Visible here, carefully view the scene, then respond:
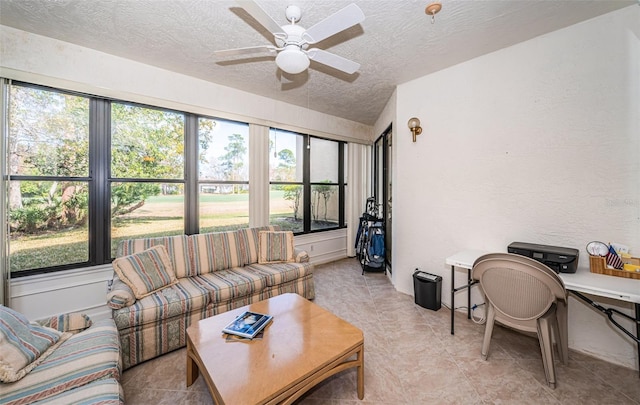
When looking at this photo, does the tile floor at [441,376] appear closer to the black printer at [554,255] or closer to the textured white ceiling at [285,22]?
the black printer at [554,255]

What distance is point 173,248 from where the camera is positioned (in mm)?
2576

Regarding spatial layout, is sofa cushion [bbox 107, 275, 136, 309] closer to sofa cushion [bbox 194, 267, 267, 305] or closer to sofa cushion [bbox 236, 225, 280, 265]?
sofa cushion [bbox 194, 267, 267, 305]

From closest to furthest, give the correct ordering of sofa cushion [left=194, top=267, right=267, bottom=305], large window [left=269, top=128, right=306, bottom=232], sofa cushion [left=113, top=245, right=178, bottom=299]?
sofa cushion [left=113, top=245, right=178, bottom=299] → sofa cushion [left=194, top=267, right=267, bottom=305] → large window [left=269, top=128, right=306, bottom=232]

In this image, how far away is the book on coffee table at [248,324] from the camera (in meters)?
1.57

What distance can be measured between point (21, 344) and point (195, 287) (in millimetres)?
1106

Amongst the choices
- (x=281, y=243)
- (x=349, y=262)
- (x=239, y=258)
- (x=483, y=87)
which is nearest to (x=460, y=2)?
(x=483, y=87)

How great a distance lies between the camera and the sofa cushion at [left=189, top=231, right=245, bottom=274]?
268 centimetres

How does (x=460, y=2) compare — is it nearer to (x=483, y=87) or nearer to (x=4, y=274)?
(x=483, y=87)

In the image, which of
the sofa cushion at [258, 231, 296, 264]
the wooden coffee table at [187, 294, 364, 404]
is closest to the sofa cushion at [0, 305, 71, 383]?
the wooden coffee table at [187, 294, 364, 404]

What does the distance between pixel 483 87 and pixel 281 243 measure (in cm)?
288

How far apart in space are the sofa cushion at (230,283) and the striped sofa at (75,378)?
2.71 feet

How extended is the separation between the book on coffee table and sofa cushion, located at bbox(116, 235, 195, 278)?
1.15m

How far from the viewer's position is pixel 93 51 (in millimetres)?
2395

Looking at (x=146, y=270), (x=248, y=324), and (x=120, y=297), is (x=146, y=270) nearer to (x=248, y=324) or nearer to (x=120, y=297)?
(x=120, y=297)
